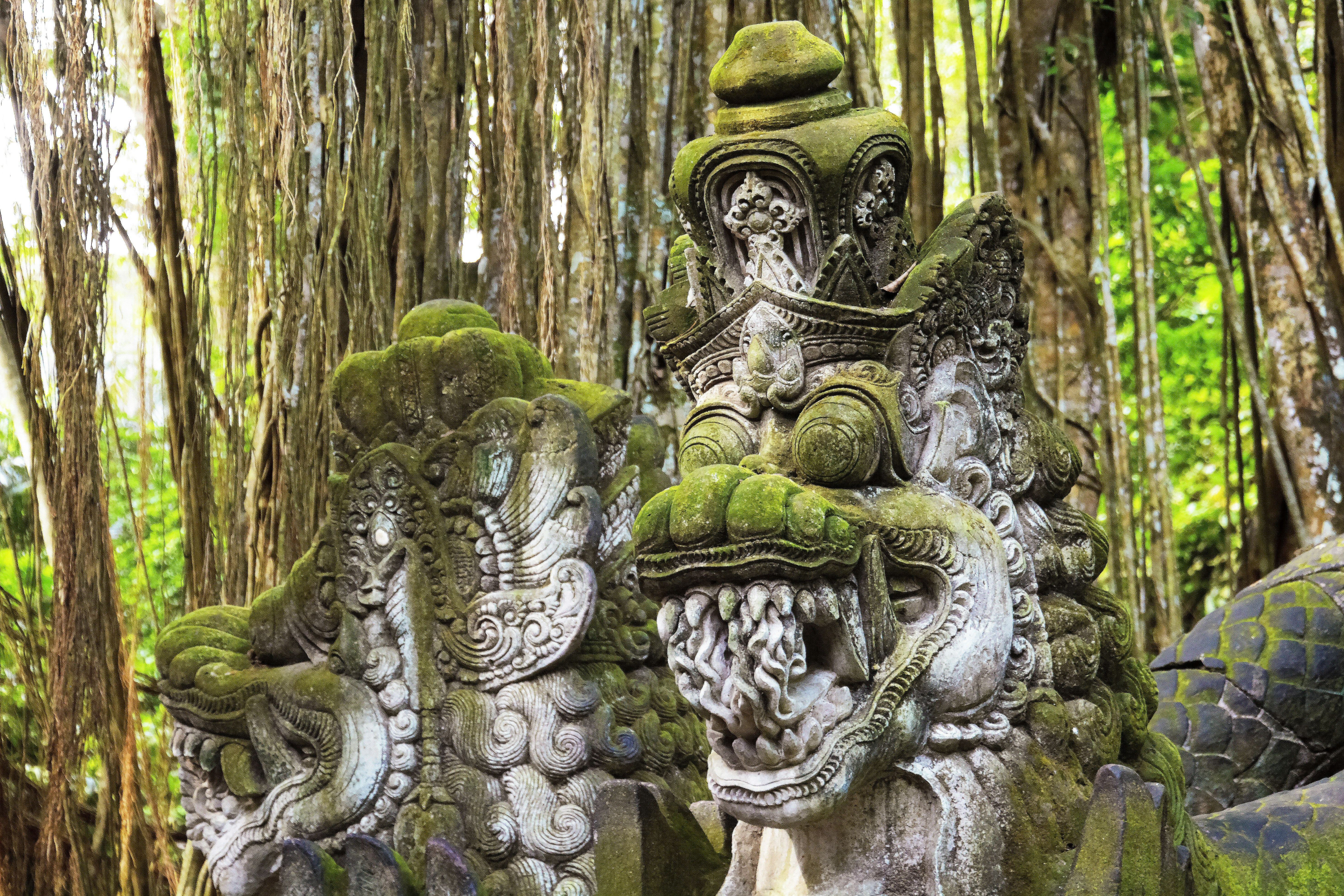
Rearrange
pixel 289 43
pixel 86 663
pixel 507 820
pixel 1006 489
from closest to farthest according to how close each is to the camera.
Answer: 1. pixel 1006 489
2. pixel 507 820
3. pixel 86 663
4. pixel 289 43

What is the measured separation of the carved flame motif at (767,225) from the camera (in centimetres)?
211

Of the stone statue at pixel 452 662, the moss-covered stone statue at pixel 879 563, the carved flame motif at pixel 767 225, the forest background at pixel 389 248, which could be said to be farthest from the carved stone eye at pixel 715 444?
the forest background at pixel 389 248

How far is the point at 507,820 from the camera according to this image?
2.71 metres

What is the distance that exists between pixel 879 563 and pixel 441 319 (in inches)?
54.9

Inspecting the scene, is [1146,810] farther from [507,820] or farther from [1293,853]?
[507,820]

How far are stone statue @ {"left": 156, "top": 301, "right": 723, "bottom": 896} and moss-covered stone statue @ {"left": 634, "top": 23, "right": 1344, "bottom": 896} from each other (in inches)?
23.1

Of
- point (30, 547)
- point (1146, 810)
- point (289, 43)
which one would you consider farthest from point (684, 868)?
point (30, 547)

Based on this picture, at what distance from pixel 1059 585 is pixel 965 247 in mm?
469

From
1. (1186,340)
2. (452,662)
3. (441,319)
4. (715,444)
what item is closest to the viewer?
(715,444)

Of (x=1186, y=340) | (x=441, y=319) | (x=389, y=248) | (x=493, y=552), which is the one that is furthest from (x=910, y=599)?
(x=1186, y=340)

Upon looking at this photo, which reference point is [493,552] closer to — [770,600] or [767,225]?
[767,225]

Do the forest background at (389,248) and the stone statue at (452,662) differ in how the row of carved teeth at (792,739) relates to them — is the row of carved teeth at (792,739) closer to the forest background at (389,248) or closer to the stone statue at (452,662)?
the stone statue at (452,662)

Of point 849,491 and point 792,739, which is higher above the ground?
point 849,491

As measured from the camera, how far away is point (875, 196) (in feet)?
6.98
